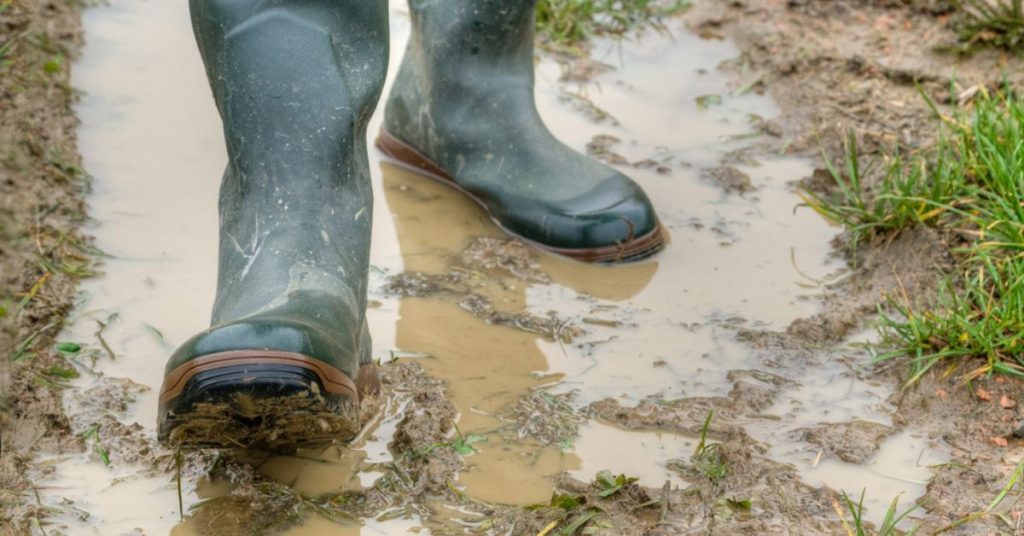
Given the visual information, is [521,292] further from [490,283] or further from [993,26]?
[993,26]

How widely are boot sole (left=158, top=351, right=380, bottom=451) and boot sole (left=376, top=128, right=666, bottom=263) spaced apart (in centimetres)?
101

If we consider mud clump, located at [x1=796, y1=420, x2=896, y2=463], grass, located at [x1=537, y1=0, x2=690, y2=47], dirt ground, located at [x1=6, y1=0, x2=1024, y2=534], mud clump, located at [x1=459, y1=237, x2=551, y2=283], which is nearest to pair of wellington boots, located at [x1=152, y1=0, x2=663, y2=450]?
dirt ground, located at [x1=6, y1=0, x2=1024, y2=534]

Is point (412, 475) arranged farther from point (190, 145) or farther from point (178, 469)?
point (190, 145)

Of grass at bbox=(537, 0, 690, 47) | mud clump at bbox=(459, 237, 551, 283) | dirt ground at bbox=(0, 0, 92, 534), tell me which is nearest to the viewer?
dirt ground at bbox=(0, 0, 92, 534)

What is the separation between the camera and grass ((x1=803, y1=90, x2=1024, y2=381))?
219 centimetres

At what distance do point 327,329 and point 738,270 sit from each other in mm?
1168

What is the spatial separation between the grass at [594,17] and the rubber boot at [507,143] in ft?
2.73

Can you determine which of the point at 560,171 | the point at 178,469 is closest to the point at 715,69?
the point at 560,171

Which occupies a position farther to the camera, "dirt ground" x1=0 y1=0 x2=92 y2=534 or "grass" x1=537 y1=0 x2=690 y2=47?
"grass" x1=537 y1=0 x2=690 y2=47

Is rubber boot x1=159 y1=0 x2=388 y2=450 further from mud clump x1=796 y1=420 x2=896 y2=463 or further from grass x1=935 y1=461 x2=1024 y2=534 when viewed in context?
grass x1=935 y1=461 x2=1024 y2=534

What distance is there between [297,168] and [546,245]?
924 millimetres

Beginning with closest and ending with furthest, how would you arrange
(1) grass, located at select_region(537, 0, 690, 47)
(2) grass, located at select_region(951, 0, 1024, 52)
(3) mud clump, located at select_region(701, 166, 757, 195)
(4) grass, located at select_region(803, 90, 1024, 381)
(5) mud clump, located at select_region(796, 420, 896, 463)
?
(5) mud clump, located at select_region(796, 420, 896, 463), (4) grass, located at select_region(803, 90, 1024, 381), (3) mud clump, located at select_region(701, 166, 757, 195), (2) grass, located at select_region(951, 0, 1024, 52), (1) grass, located at select_region(537, 0, 690, 47)

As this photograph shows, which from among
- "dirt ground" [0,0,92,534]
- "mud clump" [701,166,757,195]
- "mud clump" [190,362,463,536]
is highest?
"dirt ground" [0,0,92,534]

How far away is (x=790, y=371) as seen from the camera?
7.34ft
